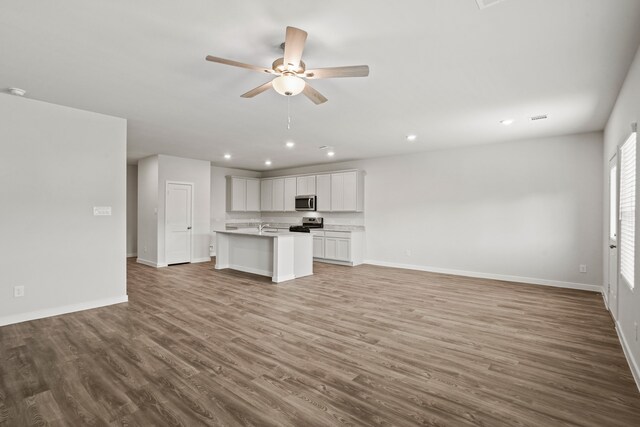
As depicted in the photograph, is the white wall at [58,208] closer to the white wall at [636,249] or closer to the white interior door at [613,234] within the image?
the white wall at [636,249]

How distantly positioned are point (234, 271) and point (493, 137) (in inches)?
225

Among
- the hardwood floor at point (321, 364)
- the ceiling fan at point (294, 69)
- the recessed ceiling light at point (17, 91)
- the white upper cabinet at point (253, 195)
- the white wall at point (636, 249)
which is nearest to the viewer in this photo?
the hardwood floor at point (321, 364)

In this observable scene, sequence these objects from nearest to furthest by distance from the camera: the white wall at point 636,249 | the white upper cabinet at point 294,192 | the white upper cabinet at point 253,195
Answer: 1. the white wall at point 636,249
2. the white upper cabinet at point 294,192
3. the white upper cabinet at point 253,195

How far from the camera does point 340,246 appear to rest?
8.02 meters

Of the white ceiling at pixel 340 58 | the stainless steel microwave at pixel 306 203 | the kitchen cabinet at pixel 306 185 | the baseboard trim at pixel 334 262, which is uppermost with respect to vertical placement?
the white ceiling at pixel 340 58

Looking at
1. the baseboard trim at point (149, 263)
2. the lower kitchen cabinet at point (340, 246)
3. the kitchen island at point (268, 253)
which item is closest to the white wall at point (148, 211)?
the baseboard trim at point (149, 263)

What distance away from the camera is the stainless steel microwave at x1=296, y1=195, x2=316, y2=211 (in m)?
8.95

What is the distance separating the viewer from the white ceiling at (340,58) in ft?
7.19

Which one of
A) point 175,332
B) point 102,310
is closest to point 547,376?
point 175,332

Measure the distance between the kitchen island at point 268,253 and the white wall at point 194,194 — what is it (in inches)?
47.1

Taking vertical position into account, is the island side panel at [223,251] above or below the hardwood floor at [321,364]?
above

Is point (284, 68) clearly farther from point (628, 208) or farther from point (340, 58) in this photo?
point (628, 208)

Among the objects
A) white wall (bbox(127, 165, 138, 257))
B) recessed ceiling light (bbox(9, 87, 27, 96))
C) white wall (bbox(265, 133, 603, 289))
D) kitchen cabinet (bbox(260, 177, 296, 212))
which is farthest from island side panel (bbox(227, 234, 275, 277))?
recessed ceiling light (bbox(9, 87, 27, 96))

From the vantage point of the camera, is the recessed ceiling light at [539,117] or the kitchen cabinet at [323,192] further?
the kitchen cabinet at [323,192]
